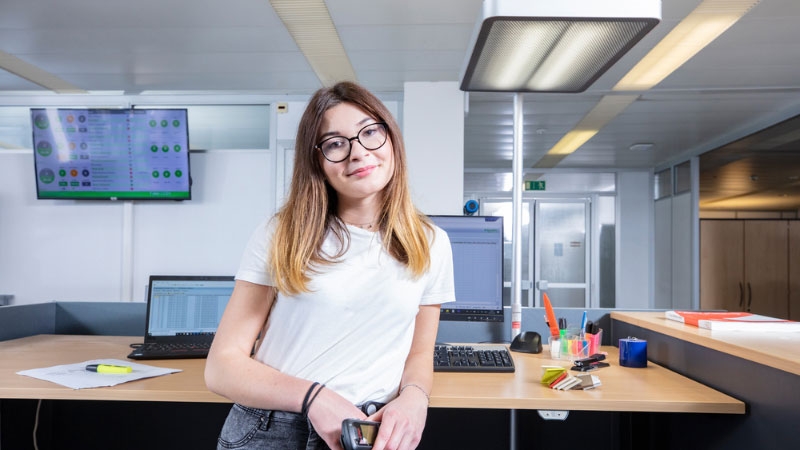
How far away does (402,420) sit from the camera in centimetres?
98

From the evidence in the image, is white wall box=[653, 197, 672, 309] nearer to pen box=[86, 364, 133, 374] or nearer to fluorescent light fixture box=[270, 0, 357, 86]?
fluorescent light fixture box=[270, 0, 357, 86]

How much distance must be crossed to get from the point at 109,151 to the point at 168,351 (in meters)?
2.32

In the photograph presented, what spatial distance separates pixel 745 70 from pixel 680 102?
0.84m

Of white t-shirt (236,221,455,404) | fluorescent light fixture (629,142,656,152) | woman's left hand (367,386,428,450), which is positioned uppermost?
fluorescent light fixture (629,142,656,152)

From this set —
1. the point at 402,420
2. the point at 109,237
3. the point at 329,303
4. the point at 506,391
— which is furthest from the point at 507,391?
the point at 109,237

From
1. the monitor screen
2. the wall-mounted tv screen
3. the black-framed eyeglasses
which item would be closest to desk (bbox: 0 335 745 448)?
the monitor screen

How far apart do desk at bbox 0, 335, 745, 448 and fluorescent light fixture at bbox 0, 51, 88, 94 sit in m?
2.90

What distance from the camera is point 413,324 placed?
1132 mm

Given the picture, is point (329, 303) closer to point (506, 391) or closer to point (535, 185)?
point (506, 391)

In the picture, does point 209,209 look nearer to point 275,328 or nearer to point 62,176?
point 62,176

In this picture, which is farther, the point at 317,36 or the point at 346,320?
the point at 317,36

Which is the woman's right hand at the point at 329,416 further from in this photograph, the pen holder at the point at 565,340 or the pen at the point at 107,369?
the pen holder at the point at 565,340

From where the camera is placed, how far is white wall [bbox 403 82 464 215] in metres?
4.14

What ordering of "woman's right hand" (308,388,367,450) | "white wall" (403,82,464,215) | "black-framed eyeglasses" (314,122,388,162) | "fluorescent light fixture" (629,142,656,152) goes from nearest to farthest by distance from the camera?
1. "woman's right hand" (308,388,367,450)
2. "black-framed eyeglasses" (314,122,388,162)
3. "white wall" (403,82,464,215)
4. "fluorescent light fixture" (629,142,656,152)
